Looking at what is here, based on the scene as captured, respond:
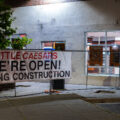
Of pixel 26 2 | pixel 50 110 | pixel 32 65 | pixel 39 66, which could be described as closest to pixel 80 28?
pixel 26 2

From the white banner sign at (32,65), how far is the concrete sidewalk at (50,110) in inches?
39.9

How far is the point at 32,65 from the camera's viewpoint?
948cm

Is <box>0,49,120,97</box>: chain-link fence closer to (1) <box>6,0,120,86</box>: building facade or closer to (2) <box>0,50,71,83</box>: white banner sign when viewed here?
(2) <box>0,50,71,83</box>: white banner sign

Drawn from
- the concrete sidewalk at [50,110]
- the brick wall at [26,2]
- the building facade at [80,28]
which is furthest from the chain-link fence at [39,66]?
the brick wall at [26,2]

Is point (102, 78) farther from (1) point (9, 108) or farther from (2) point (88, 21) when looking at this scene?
(1) point (9, 108)

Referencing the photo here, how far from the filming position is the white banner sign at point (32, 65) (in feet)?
29.5

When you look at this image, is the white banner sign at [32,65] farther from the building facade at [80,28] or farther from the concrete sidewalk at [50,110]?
the building facade at [80,28]

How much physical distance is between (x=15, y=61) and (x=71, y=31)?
6369 mm

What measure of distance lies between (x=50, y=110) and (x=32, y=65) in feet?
8.98

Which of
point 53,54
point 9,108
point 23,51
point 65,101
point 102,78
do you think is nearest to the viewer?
point 9,108

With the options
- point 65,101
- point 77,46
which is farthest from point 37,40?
point 65,101

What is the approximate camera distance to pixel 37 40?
50.5 feet

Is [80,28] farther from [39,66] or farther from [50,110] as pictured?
[50,110]

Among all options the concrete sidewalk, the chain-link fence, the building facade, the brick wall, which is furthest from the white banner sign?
the brick wall
